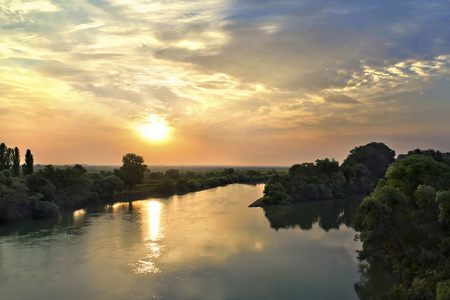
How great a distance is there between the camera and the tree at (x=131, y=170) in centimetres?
10981

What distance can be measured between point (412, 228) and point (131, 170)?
93968 millimetres

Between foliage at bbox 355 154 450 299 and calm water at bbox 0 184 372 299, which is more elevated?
foliage at bbox 355 154 450 299

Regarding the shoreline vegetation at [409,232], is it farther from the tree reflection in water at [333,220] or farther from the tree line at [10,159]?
the tree line at [10,159]

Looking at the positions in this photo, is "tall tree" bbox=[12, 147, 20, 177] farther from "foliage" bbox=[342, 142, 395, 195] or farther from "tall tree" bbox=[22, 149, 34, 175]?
"foliage" bbox=[342, 142, 395, 195]

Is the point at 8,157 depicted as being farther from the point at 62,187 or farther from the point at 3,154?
the point at 62,187

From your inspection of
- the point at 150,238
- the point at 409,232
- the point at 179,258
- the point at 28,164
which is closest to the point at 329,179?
the point at 150,238

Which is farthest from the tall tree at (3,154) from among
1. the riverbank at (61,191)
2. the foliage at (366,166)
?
the foliage at (366,166)

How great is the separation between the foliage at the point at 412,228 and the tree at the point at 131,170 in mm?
87498

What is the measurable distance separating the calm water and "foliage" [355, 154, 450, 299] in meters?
4.88

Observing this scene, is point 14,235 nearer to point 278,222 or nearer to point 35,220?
point 35,220

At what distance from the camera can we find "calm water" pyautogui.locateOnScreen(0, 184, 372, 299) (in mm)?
29453

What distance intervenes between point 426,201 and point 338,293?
1328 centimetres

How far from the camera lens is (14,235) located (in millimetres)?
51875

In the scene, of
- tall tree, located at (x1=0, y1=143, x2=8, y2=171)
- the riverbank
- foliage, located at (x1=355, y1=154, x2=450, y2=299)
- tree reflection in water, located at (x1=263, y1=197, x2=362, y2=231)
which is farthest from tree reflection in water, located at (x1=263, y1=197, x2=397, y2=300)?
tall tree, located at (x1=0, y1=143, x2=8, y2=171)
